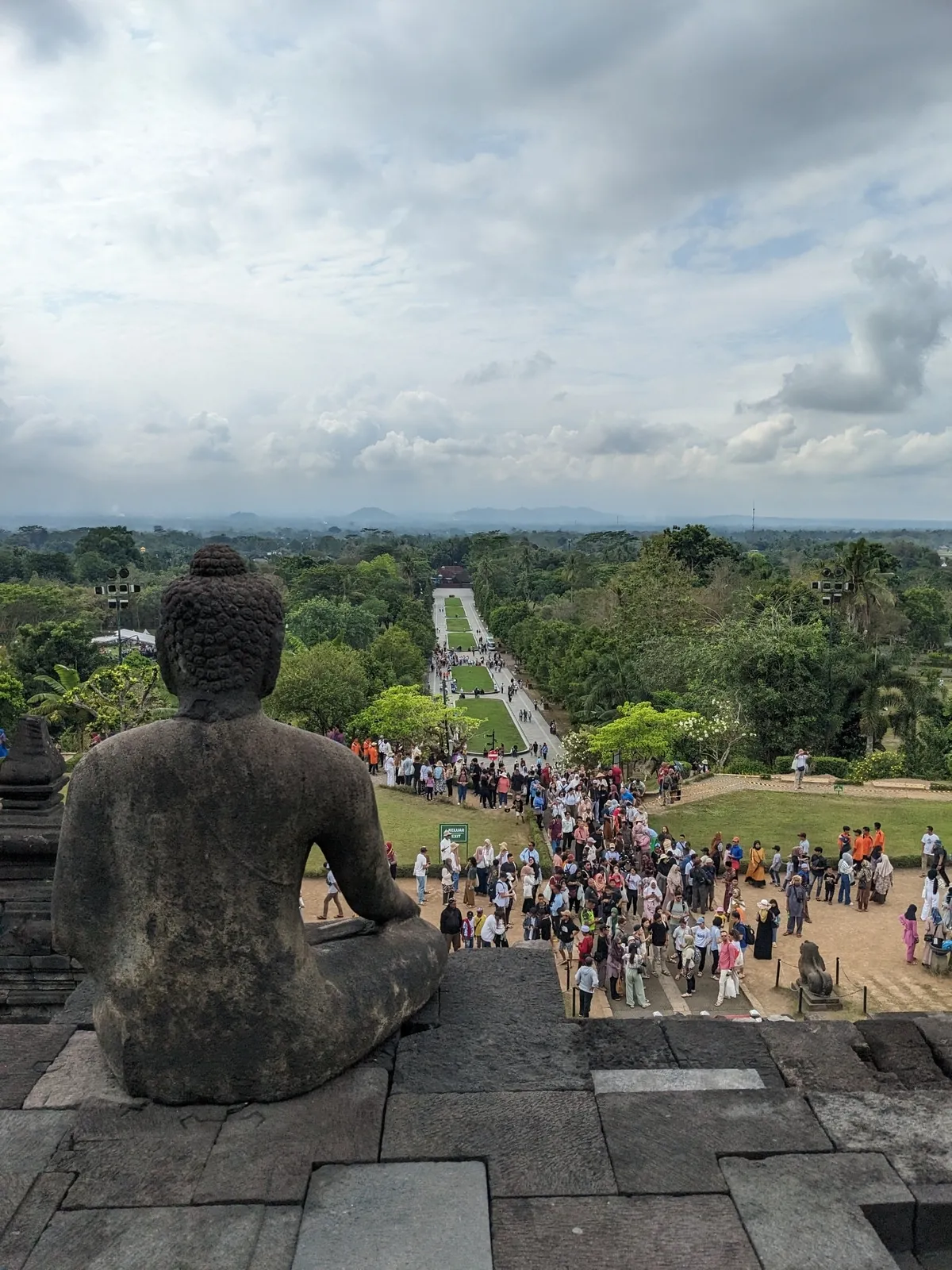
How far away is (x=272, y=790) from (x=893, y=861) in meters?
17.2

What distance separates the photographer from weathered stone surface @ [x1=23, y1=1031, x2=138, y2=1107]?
334 cm

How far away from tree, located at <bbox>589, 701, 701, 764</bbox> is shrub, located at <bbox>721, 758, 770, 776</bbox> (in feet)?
5.52

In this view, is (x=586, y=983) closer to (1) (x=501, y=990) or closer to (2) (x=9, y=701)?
(1) (x=501, y=990)

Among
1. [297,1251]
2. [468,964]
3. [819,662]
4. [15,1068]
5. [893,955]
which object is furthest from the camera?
[819,662]

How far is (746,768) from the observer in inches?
961

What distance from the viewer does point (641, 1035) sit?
4027mm

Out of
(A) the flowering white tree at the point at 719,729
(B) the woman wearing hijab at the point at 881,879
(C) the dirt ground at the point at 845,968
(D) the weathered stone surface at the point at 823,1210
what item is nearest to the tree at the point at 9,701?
(C) the dirt ground at the point at 845,968

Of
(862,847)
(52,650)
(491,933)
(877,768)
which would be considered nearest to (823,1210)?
(491,933)

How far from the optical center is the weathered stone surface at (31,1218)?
2633 millimetres

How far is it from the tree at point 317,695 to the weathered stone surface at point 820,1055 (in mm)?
24460

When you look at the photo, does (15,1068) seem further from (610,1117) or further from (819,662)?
(819,662)

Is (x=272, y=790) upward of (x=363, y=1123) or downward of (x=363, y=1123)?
upward

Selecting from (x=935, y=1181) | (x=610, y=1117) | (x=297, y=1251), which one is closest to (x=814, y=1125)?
(x=935, y=1181)

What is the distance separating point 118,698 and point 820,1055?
24527 millimetres
